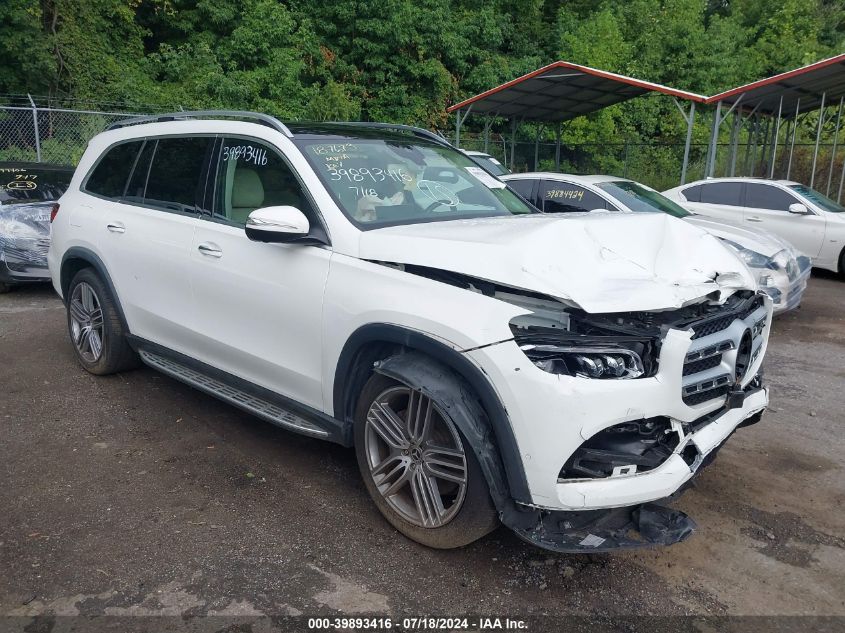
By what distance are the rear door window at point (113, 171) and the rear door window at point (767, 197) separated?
370 inches

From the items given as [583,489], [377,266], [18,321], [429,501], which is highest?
[377,266]

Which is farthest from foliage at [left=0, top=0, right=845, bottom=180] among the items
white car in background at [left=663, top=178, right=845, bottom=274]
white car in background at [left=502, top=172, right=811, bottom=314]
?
white car in background at [left=502, top=172, right=811, bottom=314]

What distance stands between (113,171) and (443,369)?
3.56 meters

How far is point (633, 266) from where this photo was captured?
3107 mm

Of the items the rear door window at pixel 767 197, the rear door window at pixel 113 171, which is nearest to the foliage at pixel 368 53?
the rear door window at pixel 767 197

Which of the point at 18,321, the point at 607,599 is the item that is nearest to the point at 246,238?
the point at 607,599

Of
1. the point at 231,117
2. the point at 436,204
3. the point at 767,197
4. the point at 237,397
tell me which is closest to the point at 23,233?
the point at 231,117

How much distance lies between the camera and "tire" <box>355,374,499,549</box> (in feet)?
9.90

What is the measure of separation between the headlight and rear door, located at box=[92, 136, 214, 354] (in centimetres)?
246

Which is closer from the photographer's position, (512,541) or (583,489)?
(583,489)

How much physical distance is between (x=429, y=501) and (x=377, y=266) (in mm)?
1105

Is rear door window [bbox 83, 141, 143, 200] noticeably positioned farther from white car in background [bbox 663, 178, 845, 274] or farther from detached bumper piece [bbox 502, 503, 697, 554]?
white car in background [bbox 663, 178, 845, 274]

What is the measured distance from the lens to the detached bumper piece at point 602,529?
2.83 meters

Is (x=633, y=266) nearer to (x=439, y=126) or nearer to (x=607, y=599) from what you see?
(x=607, y=599)
